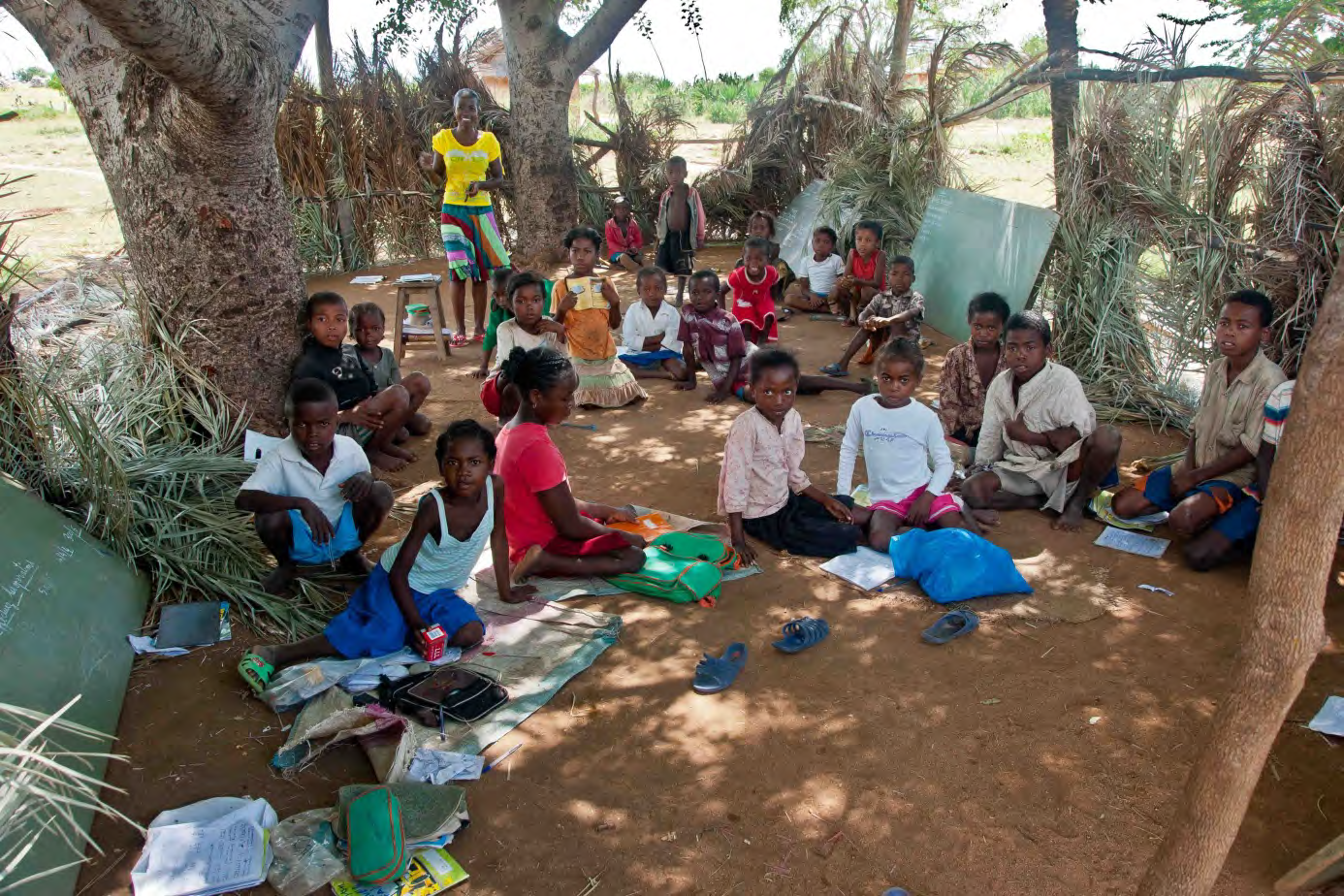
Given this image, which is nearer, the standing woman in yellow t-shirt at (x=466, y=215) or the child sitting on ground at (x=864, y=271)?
the standing woman in yellow t-shirt at (x=466, y=215)

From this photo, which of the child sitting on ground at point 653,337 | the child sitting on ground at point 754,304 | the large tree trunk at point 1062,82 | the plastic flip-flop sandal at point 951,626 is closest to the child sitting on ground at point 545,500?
the plastic flip-flop sandal at point 951,626

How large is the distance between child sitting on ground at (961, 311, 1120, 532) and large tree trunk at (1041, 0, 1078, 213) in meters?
2.49

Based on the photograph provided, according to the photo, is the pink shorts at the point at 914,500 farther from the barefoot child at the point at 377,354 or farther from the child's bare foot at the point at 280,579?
the barefoot child at the point at 377,354

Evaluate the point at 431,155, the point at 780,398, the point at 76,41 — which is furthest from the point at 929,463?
the point at 431,155

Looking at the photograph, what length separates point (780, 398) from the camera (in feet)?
13.2

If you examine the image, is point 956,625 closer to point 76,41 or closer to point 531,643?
point 531,643

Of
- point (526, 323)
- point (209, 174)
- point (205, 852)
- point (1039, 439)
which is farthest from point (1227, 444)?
point (209, 174)

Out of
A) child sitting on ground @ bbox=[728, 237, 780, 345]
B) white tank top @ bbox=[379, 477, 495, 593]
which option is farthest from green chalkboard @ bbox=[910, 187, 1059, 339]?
white tank top @ bbox=[379, 477, 495, 593]

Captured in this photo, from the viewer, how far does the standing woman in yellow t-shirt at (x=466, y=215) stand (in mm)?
7730

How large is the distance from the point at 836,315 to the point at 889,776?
253 inches

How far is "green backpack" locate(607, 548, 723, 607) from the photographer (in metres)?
3.73

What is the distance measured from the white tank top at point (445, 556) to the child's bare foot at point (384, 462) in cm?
179

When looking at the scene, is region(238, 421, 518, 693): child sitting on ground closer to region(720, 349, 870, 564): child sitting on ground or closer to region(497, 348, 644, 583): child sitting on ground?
region(497, 348, 644, 583): child sitting on ground

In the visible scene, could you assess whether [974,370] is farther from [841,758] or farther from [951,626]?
[841,758]
